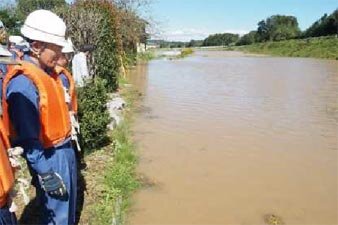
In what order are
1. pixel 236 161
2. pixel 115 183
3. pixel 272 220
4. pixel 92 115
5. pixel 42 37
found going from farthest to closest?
1. pixel 236 161
2. pixel 92 115
3. pixel 115 183
4. pixel 272 220
5. pixel 42 37

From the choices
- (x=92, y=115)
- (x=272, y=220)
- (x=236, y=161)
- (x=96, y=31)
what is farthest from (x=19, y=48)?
(x=96, y=31)

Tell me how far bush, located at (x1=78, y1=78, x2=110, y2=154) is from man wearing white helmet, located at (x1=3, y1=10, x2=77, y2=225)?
Result: 2892mm

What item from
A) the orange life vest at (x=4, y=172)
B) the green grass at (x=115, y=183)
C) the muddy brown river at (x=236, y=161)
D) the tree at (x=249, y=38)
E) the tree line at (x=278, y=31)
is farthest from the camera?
the tree at (x=249, y=38)

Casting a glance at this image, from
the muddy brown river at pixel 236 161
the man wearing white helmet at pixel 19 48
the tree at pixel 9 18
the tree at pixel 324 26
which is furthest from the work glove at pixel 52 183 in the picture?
the tree at pixel 324 26

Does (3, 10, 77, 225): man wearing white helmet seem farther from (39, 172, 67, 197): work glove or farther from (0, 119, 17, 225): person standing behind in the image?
(0, 119, 17, 225): person standing behind

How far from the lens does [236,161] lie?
672 centimetres

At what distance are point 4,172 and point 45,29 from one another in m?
0.97

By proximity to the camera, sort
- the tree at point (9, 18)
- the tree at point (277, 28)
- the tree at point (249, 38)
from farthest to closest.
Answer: the tree at point (249, 38) → the tree at point (277, 28) → the tree at point (9, 18)

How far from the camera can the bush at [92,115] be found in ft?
19.9

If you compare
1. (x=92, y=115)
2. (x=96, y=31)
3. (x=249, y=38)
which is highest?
(x=96, y=31)

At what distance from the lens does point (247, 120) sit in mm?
9977

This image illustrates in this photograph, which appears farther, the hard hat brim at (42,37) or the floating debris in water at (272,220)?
the floating debris in water at (272,220)

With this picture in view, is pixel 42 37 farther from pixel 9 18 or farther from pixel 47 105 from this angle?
pixel 9 18

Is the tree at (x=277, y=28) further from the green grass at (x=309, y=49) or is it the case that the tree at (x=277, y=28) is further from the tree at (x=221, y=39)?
the green grass at (x=309, y=49)
